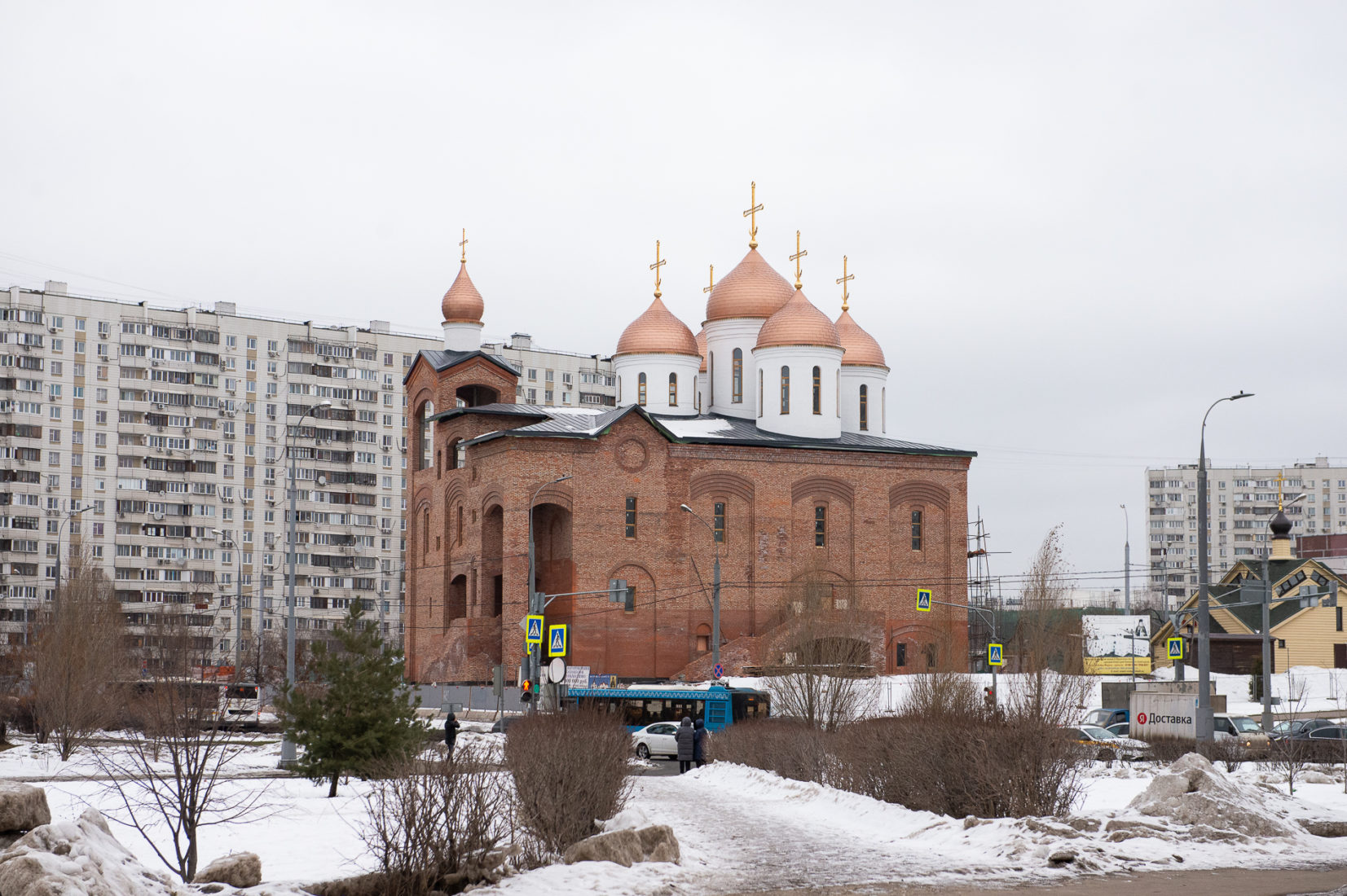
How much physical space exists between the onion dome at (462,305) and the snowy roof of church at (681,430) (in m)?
3.69

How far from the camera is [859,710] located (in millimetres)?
32750

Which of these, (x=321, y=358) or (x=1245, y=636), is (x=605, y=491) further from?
(x=321, y=358)

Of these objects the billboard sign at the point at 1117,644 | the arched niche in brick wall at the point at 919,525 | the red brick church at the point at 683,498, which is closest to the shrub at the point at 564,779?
the red brick church at the point at 683,498

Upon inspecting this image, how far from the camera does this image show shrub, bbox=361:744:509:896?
42.3 feet

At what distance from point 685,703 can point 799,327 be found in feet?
76.0

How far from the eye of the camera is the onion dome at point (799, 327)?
2347 inches

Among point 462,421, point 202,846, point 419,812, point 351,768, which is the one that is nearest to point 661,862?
point 419,812

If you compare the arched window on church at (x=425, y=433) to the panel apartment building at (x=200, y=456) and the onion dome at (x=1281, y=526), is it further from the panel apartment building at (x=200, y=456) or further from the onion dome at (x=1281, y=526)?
the onion dome at (x=1281, y=526)

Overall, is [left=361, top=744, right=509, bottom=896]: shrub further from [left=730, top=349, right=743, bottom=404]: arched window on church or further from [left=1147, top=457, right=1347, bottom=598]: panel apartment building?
[left=1147, top=457, right=1347, bottom=598]: panel apartment building

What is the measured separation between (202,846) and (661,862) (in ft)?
17.8

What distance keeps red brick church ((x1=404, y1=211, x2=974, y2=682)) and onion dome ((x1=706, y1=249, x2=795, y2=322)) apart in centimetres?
8

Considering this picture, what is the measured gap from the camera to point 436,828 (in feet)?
42.8

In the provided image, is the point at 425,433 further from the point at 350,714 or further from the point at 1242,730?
the point at 350,714

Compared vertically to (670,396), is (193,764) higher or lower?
lower
